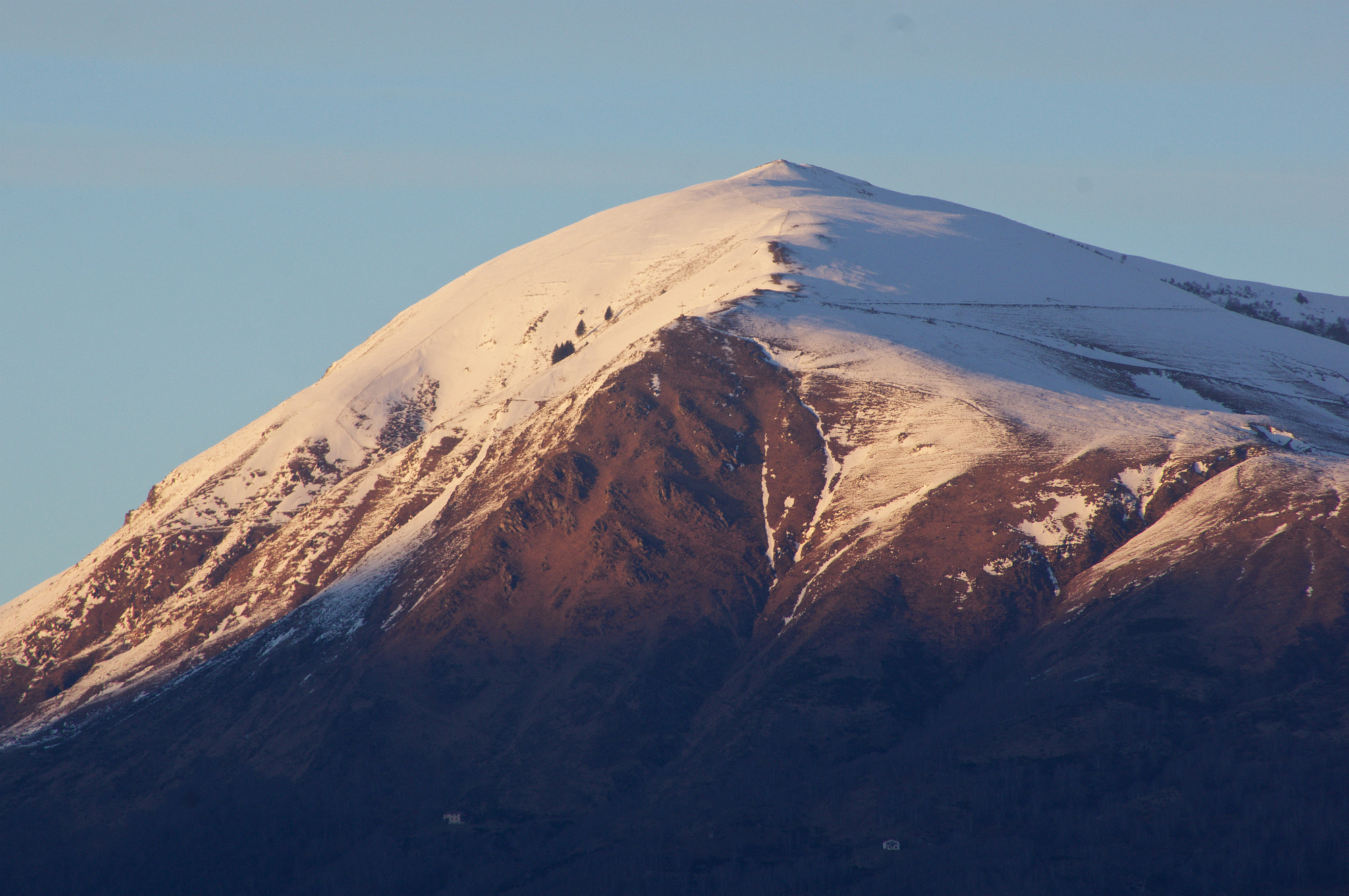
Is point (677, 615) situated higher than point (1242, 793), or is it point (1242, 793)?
point (677, 615)

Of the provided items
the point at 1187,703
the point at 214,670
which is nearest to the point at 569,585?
the point at 214,670

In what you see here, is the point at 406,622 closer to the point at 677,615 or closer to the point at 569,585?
the point at 569,585

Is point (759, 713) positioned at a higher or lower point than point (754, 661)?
lower

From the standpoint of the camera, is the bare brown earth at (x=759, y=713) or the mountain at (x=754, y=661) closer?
the bare brown earth at (x=759, y=713)

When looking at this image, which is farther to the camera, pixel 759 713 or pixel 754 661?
pixel 754 661
